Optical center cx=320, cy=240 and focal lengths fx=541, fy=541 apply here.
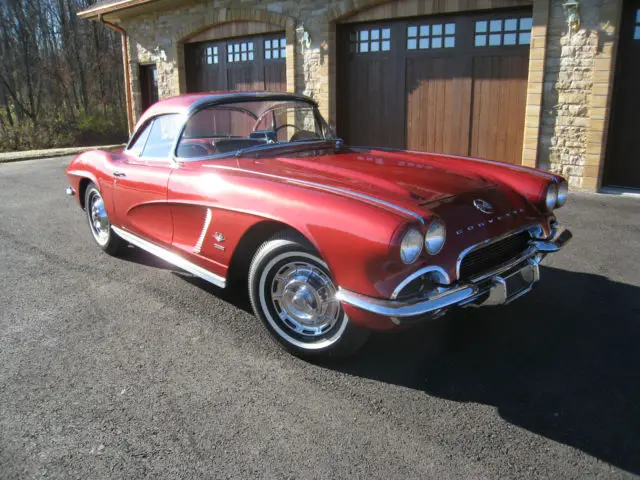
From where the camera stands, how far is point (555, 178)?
3.72 meters

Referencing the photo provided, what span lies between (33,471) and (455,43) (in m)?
8.50

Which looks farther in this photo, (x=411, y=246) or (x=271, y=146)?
(x=271, y=146)

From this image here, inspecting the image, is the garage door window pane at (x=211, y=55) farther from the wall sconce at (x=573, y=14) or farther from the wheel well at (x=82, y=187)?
the wheel well at (x=82, y=187)

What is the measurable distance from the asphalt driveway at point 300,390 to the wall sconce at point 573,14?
458 centimetres

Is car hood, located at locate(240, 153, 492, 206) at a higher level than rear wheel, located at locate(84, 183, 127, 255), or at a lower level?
higher

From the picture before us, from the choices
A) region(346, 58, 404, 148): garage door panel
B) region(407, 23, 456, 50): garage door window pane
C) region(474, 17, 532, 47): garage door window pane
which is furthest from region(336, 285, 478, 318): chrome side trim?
region(346, 58, 404, 148): garage door panel

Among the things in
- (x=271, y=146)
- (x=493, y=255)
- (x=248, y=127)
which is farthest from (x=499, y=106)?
(x=493, y=255)

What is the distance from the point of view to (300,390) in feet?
9.09

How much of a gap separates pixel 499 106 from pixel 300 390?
23.5ft

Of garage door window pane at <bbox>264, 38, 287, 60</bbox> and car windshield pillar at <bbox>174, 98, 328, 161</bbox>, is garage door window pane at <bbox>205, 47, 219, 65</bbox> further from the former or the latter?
car windshield pillar at <bbox>174, 98, 328, 161</bbox>

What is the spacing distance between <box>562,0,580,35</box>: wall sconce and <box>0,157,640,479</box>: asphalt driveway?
458 centimetres

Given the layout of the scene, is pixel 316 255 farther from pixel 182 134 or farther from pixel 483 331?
pixel 182 134

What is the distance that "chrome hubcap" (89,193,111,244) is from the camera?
5137mm

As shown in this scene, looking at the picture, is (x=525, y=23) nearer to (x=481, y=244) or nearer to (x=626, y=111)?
(x=626, y=111)
